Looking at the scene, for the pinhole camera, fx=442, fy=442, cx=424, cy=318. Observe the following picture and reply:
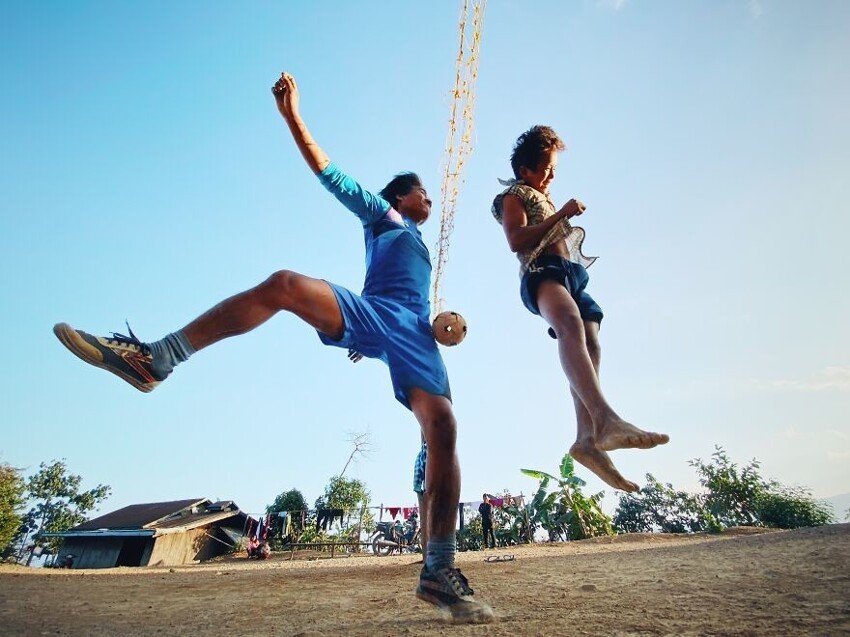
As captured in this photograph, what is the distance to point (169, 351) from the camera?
2176mm

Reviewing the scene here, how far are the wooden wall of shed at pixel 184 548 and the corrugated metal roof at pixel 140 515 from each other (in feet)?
4.78

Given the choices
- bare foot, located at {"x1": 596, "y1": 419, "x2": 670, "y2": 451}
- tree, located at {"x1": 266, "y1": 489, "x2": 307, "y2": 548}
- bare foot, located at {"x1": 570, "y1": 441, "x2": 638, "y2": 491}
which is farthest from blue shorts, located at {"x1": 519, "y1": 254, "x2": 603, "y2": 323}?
tree, located at {"x1": 266, "y1": 489, "x2": 307, "y2": 548}

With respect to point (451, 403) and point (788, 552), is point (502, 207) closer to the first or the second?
point (451, 403)

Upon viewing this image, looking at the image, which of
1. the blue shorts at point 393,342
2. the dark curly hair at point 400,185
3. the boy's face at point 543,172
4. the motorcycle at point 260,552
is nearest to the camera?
the blue shorts at point 393,342

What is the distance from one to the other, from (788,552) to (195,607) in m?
5.26

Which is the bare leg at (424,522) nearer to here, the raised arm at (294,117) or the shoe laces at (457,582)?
the shoe laces at (457,582)

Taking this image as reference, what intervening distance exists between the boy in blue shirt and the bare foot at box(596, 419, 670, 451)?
2.64 feet

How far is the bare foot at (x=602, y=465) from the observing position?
238cm

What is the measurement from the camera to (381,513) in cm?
2311

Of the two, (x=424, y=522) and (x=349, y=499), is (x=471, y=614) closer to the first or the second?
(x=424, y=522)

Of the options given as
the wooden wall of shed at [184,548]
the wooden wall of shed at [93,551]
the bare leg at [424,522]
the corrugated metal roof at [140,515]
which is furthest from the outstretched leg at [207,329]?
the wooden wall of shed at [93,551]

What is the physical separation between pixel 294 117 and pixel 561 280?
6.17 ft

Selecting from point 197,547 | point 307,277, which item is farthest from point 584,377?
point 197,547

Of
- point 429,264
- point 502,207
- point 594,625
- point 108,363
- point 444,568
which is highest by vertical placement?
point 502,207
